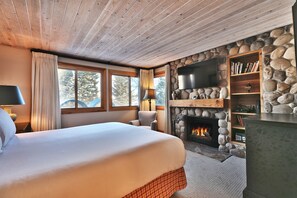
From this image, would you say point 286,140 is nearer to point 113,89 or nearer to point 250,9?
point 250,9

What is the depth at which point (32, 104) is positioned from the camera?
308cm

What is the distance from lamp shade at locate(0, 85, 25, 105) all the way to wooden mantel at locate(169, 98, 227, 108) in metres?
3.39

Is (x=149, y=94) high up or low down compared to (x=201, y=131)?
up

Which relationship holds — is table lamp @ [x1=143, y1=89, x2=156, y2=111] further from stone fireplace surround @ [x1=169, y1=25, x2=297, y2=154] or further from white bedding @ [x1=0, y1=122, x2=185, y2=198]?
white bedding @ [x1=0, y1=122, x2=185, y2=198]

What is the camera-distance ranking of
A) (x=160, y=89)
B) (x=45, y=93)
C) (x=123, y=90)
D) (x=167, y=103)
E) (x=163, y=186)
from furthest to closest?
(x=160, y=89)
(x=123, y=90)
(x=167, y=103)
(x=45, y=93)
(x=163, y=186)

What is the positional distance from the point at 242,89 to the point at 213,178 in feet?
6.48

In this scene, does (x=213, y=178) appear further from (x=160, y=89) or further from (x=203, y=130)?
(x=160, y=89)

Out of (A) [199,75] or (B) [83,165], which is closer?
(B) [83,165]

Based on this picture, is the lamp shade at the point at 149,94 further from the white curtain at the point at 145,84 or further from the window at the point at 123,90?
the window at the point at 123,90

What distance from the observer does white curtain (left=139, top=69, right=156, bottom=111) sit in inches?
195

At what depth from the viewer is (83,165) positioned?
112cm

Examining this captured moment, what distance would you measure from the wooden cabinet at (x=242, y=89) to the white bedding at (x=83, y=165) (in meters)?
1.97

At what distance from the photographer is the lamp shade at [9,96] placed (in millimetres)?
2266

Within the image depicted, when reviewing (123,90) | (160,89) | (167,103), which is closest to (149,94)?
(160,89)
